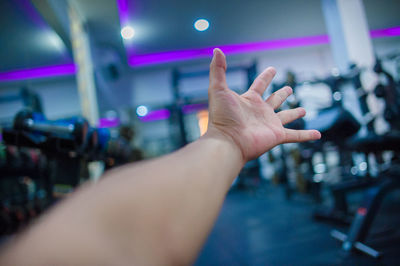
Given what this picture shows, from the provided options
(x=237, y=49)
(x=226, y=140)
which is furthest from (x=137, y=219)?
(x=237, y=49)

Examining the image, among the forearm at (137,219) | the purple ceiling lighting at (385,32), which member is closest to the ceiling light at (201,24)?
the forearm at (137,219)

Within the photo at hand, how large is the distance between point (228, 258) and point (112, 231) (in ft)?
4.41

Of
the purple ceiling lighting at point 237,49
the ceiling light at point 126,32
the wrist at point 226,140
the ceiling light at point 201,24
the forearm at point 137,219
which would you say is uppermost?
the purple ceiling lighting at point 237,49

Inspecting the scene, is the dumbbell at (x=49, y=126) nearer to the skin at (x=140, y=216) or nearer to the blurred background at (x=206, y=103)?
the blurred background at (x=206, y=103)

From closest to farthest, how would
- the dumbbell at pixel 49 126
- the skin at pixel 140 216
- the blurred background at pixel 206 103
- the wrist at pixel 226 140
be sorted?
the skin at pixel 140 216, the wrist at pixel 226 140, the dumbbell at pixel 49 126, the blurred background at pixel 206 103

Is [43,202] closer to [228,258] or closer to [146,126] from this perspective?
[228,258]

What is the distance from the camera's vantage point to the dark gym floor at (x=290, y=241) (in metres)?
1.22

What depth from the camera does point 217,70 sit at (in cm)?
52

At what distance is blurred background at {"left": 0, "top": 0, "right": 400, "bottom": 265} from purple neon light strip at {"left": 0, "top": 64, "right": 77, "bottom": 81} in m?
0.01

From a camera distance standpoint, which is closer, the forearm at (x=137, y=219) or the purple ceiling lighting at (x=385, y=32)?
the forearm at (x=137, y=219)

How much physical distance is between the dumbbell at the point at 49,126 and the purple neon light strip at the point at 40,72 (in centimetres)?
95

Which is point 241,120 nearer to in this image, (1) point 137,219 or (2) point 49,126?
(1) point 137,219

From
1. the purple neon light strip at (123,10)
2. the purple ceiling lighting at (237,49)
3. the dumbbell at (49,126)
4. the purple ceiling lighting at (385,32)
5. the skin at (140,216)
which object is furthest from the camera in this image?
the purple ceiling lighting at (385,32)

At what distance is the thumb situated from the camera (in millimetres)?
517
